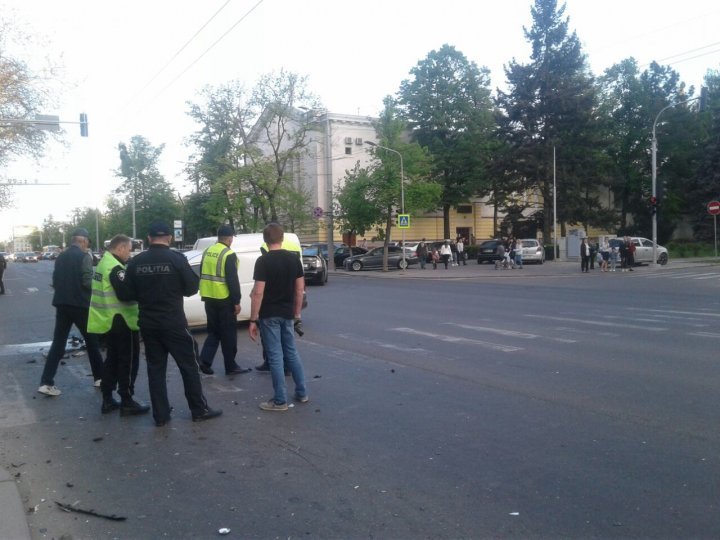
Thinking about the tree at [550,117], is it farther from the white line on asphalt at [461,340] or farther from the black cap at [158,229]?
the black cap at [158,229]

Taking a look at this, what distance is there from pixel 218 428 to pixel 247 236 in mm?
7208

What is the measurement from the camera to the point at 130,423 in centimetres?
599

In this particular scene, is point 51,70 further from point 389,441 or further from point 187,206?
point 187,206

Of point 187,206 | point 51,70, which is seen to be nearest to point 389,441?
point 51,70

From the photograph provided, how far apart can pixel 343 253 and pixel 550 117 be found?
1828 centimetres

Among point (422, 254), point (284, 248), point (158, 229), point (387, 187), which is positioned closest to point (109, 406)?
point (158, 229)

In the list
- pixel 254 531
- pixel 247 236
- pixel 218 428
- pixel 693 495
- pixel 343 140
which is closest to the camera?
pixel 254 531

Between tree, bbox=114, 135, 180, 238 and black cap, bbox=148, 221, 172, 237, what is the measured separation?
61845 mm

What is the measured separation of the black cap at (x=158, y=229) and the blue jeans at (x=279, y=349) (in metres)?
1.23

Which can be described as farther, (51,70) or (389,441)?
(51,70)

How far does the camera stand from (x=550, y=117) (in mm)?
46188

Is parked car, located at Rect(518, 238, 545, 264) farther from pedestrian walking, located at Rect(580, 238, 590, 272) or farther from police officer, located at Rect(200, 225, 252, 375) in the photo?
police officer, located at Rect(200, 225, 252, 375)

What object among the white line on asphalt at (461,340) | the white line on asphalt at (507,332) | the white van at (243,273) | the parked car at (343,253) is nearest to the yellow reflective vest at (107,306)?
the white van at (243,273)

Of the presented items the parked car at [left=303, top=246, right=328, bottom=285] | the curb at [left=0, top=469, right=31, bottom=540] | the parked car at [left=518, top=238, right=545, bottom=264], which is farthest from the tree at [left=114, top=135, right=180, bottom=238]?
the curb at [left=0, top=469, right=31, bottom=540]
